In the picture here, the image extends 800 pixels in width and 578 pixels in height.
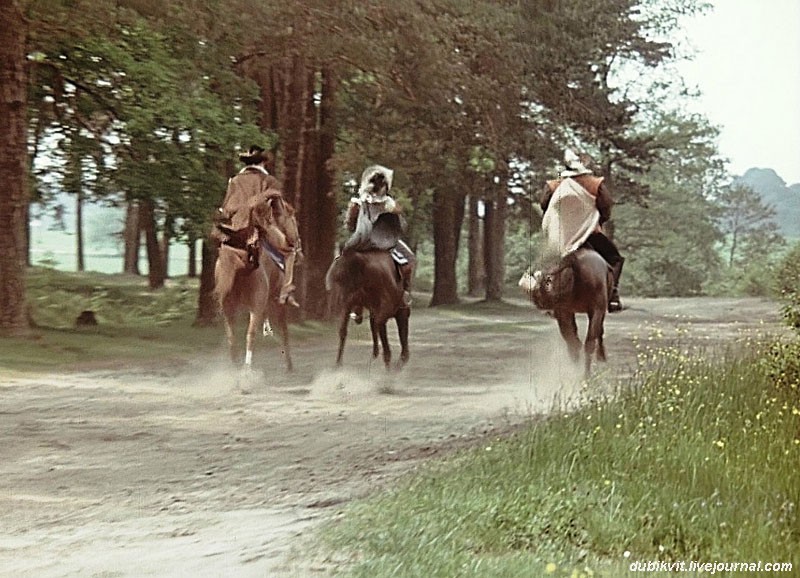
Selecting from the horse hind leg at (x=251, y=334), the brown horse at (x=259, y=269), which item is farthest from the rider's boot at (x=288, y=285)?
the horse hind leg at (x=251, y=334)

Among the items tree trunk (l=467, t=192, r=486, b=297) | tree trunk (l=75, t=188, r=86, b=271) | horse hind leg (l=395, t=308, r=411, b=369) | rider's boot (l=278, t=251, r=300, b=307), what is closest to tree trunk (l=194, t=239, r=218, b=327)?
rider's boot (l=278, t=251, r=300, b=307)

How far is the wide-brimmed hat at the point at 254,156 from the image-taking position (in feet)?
17.0

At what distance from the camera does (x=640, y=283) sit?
524cm

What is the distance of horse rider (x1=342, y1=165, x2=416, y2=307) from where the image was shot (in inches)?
214

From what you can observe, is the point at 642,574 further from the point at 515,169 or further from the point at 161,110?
the point at 161,110

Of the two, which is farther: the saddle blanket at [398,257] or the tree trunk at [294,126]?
the saddle blanket at [398,257]

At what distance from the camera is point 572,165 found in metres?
5.32

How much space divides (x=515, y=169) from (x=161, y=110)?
1.81 metres

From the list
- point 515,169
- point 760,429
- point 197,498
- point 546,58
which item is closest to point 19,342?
point 197,498

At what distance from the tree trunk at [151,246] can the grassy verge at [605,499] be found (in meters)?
1.57

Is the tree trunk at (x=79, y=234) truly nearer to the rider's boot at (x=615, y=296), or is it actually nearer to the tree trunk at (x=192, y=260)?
the tree trunk at (x=192, y=260)

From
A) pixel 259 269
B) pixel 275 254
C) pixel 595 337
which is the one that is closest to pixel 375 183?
pixel 275 254

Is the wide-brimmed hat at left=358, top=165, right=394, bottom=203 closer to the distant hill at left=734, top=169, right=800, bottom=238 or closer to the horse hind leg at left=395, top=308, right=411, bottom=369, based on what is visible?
the horse hind leg at left=395, top=308, right=411, bottom=369

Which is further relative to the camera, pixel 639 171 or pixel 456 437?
pixel 639 171
